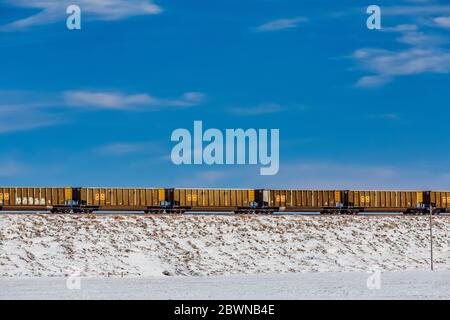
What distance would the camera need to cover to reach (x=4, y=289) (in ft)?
109

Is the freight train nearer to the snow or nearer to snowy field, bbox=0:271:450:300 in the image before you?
the snow

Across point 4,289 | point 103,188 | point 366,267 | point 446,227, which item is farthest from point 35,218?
point 446,227

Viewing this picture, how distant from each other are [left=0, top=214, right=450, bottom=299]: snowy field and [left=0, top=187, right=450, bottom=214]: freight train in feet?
17.4

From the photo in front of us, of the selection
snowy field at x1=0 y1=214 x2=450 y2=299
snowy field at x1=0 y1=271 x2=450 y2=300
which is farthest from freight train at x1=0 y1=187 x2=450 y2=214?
snowy field at x1=0 y1=271 x2=450 y2=300

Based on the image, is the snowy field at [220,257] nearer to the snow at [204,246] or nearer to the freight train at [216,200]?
the snow at [204,246]

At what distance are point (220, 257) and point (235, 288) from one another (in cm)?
1509

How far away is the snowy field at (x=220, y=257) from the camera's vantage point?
106 feet

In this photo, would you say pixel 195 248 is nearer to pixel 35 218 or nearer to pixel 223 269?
pixel 223 269

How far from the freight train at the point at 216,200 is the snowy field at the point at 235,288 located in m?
18.5

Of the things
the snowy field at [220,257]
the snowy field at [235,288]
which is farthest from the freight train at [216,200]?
the snowy field at [235,288]

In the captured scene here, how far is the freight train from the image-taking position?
57594mm

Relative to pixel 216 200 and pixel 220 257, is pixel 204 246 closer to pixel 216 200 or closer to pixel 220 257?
pixel 220 257

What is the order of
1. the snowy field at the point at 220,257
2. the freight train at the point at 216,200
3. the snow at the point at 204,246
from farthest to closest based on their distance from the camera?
the freight train at the point at 216,200 → the snow at the point at 204,246 → the snowy field at the point at 220,257

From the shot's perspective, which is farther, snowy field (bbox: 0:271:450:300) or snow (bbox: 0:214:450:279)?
snow (bbox: 0:214:450:279)
